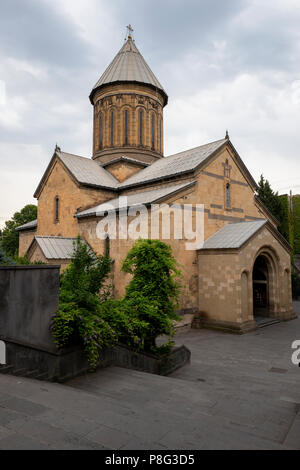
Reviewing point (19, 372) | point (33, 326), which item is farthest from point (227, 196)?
point (19, 372)

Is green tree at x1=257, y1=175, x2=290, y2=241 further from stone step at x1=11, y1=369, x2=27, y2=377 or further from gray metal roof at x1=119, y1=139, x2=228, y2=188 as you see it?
stone step at x1=11, y1=369, x2=27, y2=377

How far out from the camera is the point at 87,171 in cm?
2031

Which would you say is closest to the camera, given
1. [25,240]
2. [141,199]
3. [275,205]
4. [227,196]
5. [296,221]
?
[141,199]

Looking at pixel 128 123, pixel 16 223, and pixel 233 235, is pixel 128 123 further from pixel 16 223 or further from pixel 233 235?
pixel 16 223

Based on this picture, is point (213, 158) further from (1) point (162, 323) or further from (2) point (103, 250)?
(1) point (162, 323)

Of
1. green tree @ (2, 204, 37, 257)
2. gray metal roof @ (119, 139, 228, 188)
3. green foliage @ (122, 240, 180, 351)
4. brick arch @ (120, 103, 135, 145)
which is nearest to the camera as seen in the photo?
green foliage @ (122, 240, 180, 351)

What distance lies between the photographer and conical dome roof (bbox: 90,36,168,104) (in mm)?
23109

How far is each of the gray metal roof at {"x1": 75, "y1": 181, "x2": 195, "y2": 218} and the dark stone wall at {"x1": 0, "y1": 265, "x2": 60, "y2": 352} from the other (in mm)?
8348

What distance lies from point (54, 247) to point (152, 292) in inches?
336

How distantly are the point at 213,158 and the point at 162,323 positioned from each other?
446 inches

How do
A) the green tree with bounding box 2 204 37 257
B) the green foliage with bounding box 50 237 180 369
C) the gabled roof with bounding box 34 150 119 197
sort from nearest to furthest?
the green foliage with bounding box 50 237 180 369, the gabled roof with bounding box 34 150 119 197, the green tree with bounding box 2 204 37 257
